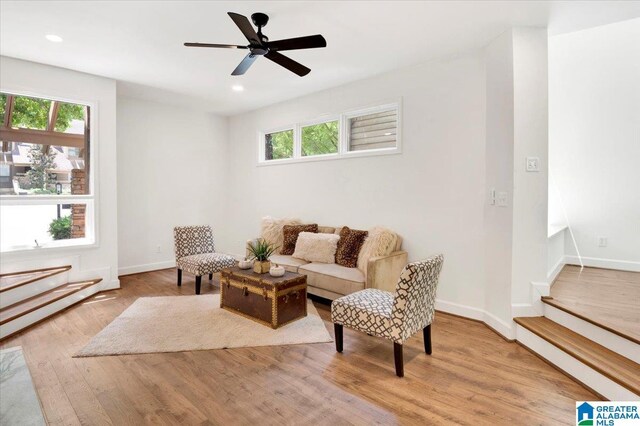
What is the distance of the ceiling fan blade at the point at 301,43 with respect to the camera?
8.21 feet

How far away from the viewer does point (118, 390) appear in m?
2.24

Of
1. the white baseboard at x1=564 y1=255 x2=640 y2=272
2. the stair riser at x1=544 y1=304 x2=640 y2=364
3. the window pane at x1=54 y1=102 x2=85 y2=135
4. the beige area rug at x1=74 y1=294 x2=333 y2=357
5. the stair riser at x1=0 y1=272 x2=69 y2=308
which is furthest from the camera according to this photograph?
the window pane at x1=54 y1=102 x2=85 y2=135

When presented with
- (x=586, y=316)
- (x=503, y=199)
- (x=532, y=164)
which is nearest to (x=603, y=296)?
(x=586, y=316)

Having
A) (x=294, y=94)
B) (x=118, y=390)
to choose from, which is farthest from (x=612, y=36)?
(x=118, y=390)

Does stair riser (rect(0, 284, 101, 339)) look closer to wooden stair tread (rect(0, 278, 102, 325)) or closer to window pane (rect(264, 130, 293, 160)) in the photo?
wooden stair tread (rect(0, 278, 102, 325))

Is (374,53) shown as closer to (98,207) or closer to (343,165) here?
(343,165)

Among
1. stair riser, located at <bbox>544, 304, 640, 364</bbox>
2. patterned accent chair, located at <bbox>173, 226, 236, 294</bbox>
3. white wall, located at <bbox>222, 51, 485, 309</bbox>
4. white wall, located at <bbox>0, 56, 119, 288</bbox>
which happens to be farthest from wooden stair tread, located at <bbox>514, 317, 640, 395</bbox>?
white wall, located at <bbox>0, 56, 119, 288</bbox>

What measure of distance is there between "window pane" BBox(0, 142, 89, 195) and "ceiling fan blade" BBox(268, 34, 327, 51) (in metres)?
3.58

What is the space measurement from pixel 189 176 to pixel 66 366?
4.20 m

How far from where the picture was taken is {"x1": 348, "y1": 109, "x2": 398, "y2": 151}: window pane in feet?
14.1

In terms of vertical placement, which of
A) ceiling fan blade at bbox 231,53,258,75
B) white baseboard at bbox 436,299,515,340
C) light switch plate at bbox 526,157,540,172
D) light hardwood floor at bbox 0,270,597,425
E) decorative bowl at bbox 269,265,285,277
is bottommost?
light hardwood floor at bbox 0,270,597,425

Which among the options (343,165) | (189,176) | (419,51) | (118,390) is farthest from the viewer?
(189,176)

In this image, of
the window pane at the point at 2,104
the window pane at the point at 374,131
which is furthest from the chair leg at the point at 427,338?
the window pane at the point at 2,104

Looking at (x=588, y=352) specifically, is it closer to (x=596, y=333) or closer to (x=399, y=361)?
(x=596, y=333)
